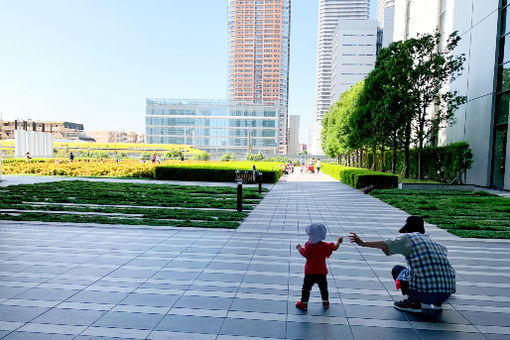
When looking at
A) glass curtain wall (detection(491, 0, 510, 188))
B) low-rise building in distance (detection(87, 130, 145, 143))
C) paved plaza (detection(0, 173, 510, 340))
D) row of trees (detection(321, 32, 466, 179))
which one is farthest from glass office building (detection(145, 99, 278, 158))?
paved plaza (detection(0, 173, 510, 340))

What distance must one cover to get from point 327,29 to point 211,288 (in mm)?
187285

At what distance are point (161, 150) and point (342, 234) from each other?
59.6 meters

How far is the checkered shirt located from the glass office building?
300ft

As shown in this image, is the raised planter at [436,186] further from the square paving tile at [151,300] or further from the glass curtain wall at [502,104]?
the square paving tile at [151,300]

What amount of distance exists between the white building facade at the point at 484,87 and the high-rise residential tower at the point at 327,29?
14210cm

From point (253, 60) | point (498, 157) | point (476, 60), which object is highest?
point (253, 60)

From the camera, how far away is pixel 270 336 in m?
3.49

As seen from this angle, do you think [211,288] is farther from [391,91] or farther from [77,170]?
[77,170]

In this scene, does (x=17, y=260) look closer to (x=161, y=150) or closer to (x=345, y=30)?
(x=161, y=150)

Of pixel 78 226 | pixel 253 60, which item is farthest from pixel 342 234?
pixel 253 60

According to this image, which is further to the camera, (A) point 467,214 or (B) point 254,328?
(A) point 467,214

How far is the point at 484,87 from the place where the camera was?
861 inches

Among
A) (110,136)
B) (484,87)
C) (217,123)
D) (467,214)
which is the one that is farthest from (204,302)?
(110,136)

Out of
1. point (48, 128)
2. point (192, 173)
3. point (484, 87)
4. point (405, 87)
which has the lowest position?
point (192, 173)
